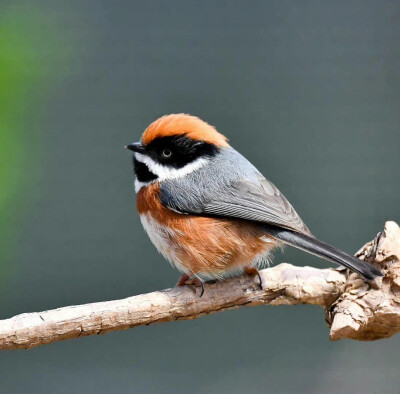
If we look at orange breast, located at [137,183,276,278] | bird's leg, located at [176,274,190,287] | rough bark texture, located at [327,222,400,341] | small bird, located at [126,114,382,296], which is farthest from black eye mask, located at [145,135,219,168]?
rough bark texture, located at [327,222,400,341]

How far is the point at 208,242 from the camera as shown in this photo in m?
2.83

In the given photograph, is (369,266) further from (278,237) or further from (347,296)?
(278,237)

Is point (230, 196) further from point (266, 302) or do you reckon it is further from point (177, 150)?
point (266, 302)

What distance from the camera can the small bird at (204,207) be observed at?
2.84 metres

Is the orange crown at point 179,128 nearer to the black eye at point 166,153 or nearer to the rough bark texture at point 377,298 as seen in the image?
the black eye at point 166,153

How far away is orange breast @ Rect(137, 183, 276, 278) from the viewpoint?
2.84 meters

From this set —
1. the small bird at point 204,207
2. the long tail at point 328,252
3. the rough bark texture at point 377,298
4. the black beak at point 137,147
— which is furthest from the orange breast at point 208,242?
the rough bark texture at point 377,298

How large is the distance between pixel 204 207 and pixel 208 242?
15cm

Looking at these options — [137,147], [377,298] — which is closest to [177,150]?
[137,147]

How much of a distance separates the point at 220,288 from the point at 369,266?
576mm

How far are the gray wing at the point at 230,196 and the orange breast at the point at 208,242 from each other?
0.14 feet

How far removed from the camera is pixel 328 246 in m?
2.63

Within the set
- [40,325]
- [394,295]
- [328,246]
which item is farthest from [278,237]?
[40,325]

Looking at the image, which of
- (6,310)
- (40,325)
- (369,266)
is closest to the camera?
(40,325)
